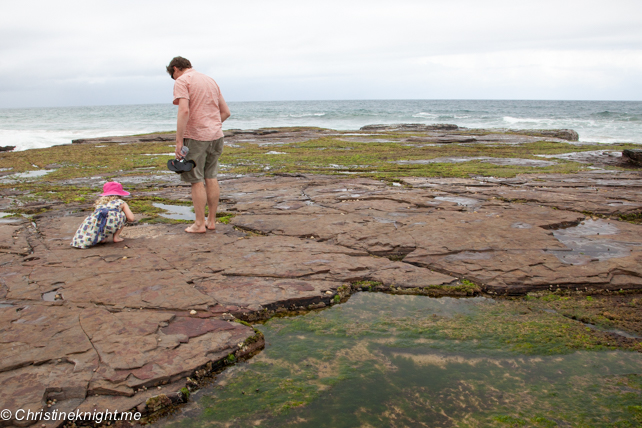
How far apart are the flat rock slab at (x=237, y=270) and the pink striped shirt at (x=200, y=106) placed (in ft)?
3.70

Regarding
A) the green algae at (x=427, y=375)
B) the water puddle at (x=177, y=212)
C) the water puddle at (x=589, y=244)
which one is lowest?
the green algae at (x=427, y=375)

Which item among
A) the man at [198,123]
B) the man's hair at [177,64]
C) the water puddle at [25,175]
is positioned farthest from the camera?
the water puddle at [25,175]

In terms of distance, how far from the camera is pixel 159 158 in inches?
557

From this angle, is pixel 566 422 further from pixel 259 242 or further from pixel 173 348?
pixel 259 242

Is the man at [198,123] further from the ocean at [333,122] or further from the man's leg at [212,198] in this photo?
the ocean at [333,122]

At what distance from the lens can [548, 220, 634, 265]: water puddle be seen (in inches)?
158

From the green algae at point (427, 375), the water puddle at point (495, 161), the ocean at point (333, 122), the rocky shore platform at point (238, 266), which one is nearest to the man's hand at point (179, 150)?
the rocky shore platform at point (238, 266)

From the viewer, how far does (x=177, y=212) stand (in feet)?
20.7

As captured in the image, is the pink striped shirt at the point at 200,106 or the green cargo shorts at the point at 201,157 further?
the green cargo shorts at the point at 201,157

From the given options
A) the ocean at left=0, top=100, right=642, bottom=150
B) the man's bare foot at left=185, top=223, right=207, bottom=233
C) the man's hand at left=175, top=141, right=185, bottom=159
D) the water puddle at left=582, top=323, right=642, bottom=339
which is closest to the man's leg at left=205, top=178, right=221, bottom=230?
the man's bare foot at left=185, top=223, right=207, bottom=233

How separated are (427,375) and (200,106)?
3.81 meters

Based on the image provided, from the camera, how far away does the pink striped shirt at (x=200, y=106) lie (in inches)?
195

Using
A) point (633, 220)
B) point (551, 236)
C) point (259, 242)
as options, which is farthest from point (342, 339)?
point (633, 220)

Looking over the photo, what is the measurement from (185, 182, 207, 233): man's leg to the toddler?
70cm
